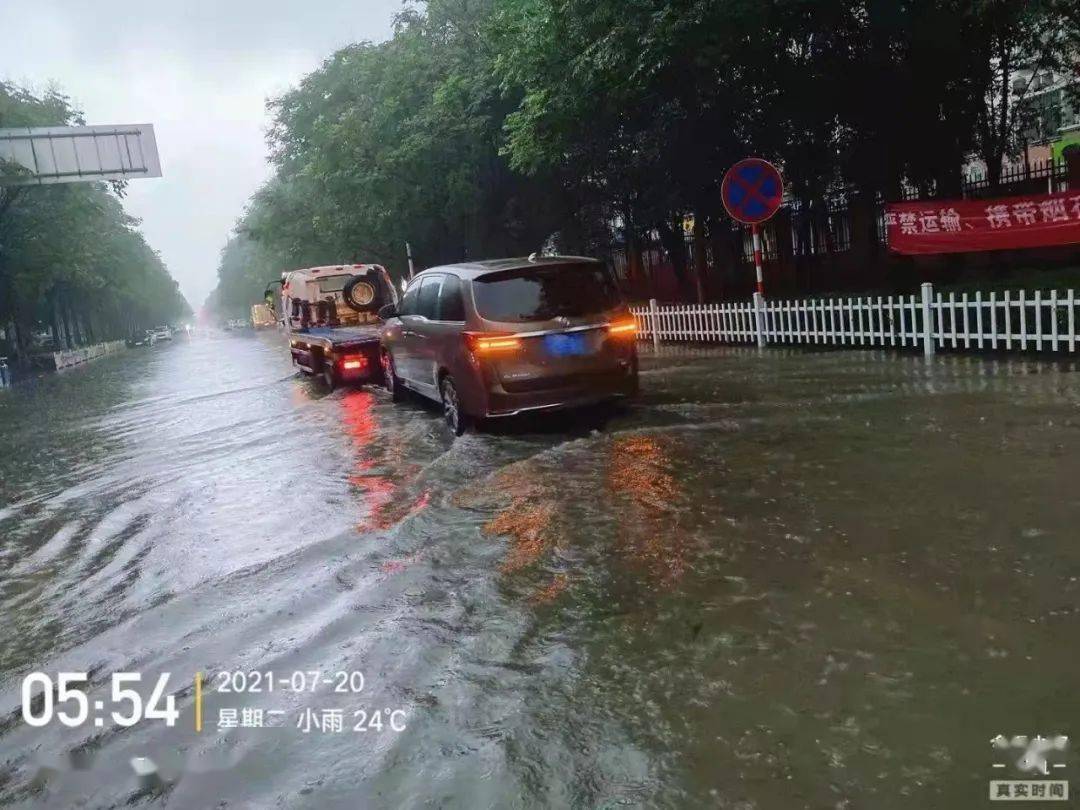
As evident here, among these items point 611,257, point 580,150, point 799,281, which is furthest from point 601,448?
point 611,257

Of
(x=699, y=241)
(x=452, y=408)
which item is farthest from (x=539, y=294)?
(x=699, y=241)

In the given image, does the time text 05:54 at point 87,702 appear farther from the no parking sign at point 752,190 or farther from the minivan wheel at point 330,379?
the no parking sign at point 752,190

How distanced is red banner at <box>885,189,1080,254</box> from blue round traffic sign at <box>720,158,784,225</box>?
182 cm

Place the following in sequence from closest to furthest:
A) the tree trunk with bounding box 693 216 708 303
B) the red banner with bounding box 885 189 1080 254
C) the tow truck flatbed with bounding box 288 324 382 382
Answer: the red banner with bounding box 885 189 1080 254, the tow truck flatbed with bounding box 288 324 382 382, the tree trunk with bounding box 693 216 708 303

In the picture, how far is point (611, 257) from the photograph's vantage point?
29.4m

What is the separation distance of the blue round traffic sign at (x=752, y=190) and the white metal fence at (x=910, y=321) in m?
1.80

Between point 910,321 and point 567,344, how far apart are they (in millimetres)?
6598

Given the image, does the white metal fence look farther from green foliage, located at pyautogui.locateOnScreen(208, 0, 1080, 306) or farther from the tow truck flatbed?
the tow truck flatbed

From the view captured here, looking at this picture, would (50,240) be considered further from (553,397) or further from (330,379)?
(553,397)

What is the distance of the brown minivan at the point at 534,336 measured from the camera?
8.90m

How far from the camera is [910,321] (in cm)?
1306

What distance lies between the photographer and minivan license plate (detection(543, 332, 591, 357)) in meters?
8.93

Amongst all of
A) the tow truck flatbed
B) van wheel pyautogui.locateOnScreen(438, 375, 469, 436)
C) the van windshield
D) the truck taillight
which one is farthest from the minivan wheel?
van wheel pyautogui.locateOnScreen(438, 375, 469, 436)

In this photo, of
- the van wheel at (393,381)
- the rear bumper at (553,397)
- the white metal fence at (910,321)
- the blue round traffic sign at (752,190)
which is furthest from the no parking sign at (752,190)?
the rear bumper at (553,397)
